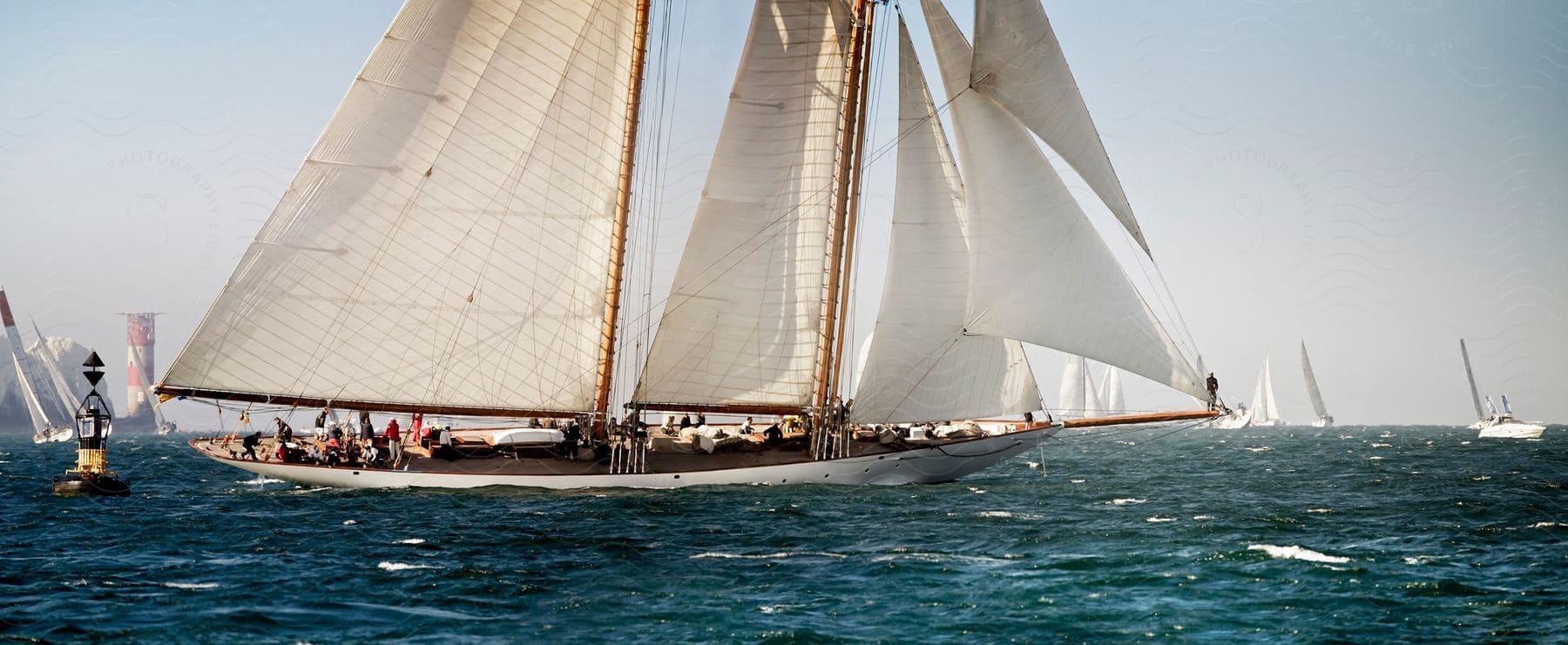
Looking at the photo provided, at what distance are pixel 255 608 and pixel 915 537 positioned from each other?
14.0 m

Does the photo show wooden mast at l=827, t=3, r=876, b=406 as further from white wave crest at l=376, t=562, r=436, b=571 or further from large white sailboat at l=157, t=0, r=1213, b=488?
white wave crest at l=376, t=562, r=436, b=571

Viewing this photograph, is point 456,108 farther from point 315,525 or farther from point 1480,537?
point 1480,537

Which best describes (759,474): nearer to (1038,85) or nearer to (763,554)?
(763,554)

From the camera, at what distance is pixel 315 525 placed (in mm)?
28734

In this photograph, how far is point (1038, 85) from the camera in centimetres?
3884

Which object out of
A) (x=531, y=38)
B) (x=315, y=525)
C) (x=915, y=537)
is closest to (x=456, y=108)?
(x=531, y=38)

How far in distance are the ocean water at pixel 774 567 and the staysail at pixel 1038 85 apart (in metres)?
10.5

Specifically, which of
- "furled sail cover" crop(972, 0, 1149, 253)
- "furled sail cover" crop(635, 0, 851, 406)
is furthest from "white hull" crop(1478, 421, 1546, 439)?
"furled sail cover" crop(635, 0, 851, 406)

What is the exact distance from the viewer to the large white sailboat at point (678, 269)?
37.5m

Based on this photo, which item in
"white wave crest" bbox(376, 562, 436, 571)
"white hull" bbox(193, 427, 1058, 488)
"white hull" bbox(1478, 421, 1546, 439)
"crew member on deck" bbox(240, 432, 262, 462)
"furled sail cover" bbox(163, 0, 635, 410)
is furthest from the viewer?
"white hull" bbox(1478, 421, 1546, 439)

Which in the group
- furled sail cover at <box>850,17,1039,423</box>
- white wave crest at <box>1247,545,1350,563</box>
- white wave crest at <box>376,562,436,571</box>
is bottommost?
white wave crest at <box>1247,545,1350,563</box>

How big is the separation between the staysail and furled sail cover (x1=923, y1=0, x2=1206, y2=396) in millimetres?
668

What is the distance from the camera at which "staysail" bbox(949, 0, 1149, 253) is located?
3834 centimetres

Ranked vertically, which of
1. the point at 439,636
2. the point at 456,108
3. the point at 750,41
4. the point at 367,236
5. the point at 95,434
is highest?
the point at 750,41
